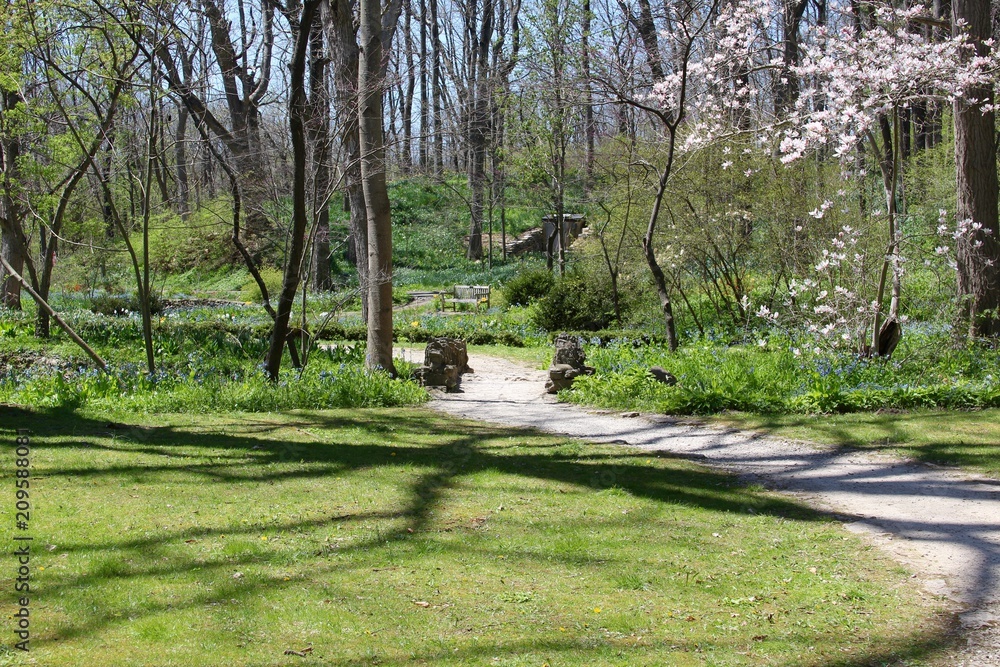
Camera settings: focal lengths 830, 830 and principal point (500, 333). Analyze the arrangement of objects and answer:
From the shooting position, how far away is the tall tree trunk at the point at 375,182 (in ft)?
33.3

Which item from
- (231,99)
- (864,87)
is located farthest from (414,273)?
(864,87)

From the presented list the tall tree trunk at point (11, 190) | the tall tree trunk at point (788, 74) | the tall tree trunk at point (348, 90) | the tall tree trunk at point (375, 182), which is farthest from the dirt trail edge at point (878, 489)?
the tall tree trunk at point (788, 74)

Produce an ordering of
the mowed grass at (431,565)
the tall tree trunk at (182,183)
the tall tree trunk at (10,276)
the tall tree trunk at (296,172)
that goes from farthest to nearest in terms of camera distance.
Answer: the tall tree trunk at (10,276) < the tall tree trunk at (182,183) < the tall tree trunk at (296,172) < the mowed grass at (431,565)

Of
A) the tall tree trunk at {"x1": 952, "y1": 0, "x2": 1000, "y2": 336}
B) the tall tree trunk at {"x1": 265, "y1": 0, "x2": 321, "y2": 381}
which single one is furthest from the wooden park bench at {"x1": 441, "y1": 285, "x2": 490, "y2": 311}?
the tall tree trunk at {"x1": 952, "y1": 0, "x2": 1000, "y2": 336}

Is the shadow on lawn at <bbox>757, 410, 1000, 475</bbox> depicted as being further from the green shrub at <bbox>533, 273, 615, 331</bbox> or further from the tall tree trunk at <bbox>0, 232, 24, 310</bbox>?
the tall tree trunk at <bbox>0, 232, 24, 310</bbox>

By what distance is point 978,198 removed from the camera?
31.9 ft

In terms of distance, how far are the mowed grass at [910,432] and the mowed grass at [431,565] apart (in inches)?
60.3

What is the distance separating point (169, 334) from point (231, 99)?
1039cm

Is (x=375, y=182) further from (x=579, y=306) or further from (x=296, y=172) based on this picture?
(x=579, y=306)

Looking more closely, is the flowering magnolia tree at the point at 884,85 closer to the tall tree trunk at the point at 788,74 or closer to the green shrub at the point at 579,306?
the tall tree trunk at the point at 788,74

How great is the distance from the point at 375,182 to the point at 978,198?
719cm

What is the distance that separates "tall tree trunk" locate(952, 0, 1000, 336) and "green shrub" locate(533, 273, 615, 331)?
21.3ft

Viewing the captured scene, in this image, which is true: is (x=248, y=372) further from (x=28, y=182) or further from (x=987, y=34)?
(x=987, y=34)

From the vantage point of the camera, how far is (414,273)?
94.8ft
